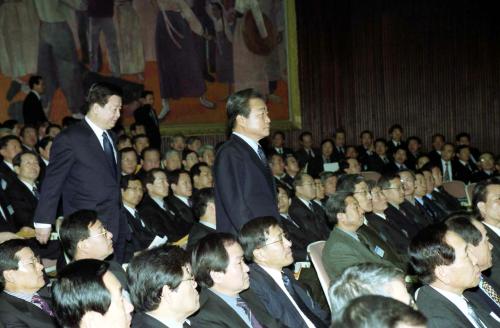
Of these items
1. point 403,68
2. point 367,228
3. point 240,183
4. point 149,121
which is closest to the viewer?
point 240,183

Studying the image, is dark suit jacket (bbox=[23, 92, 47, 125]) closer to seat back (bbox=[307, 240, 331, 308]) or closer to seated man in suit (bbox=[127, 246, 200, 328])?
seat back (bbox=[307, 240, 331, 308])

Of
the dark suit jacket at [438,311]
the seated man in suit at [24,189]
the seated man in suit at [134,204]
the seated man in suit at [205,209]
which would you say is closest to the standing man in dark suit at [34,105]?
the seated man in suit at [24,189]

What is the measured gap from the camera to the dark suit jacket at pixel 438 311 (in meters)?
2.57

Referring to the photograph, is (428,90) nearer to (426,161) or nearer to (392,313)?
(426,161)

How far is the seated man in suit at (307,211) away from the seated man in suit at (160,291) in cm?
369

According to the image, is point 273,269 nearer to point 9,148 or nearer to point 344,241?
point 344,241

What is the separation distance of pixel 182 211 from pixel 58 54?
12.2 feet

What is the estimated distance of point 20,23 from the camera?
884cm

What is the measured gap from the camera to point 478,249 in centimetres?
320

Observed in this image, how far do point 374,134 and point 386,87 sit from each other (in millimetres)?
758

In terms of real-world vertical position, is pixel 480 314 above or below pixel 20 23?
below

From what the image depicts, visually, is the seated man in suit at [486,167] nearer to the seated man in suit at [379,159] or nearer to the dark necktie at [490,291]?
the seated man in suit at [379,159]

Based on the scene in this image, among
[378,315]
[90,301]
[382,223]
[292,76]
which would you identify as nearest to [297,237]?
[382,223]

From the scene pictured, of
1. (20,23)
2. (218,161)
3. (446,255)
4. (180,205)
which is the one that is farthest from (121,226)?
(20,23)
